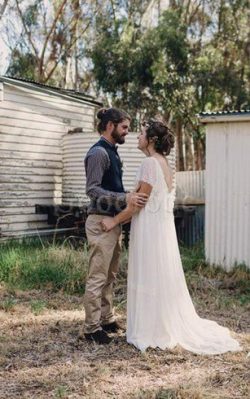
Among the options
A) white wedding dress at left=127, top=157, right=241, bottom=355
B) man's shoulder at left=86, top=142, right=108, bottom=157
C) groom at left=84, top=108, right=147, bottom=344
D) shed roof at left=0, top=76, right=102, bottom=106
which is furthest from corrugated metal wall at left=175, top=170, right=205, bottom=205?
man's shoulder at left=86, top=142, right=108, bottom=157

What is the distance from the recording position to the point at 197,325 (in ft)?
16.4

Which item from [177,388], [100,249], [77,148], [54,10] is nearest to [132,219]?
[100,249]

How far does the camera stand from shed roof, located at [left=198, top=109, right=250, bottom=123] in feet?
28.4

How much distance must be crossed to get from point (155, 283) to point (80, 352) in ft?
2.90

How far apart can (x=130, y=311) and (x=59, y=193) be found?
7.26m

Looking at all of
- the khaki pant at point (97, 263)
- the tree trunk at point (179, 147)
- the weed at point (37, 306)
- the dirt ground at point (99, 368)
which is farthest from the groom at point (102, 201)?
the tree trunk at point (179, 147)

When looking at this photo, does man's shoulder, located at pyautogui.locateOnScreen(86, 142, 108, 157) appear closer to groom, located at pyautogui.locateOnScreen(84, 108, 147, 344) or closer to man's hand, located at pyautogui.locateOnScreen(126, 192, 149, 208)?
groom, located at pyautogui.locateOnScreen(84, 108, 147, 344)

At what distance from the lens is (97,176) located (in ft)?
15.2

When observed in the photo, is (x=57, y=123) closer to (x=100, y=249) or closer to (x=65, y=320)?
(x=65, y=320)

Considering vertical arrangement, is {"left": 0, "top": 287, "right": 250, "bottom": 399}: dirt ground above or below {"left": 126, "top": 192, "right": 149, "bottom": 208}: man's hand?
below

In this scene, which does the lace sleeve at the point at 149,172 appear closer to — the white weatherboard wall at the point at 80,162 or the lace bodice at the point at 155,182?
the lace bodice at the point at 155,182

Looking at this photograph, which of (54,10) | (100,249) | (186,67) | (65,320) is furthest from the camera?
(54,10)

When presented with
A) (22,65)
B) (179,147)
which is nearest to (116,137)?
(179,147)

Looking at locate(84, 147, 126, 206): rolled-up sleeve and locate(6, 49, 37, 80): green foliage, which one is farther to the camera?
locate(6, 49, 37, 80): green foliage
